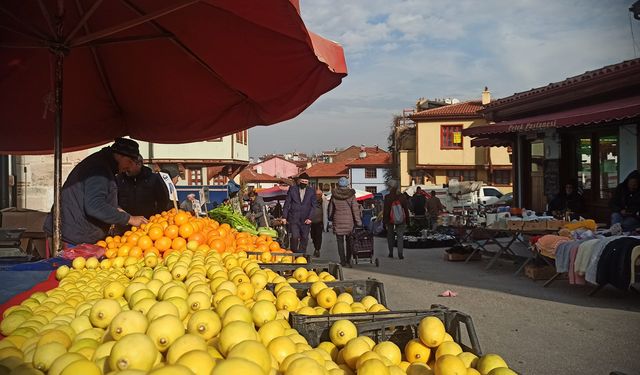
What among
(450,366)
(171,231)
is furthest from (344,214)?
(450,366)

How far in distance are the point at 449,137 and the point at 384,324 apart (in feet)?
111

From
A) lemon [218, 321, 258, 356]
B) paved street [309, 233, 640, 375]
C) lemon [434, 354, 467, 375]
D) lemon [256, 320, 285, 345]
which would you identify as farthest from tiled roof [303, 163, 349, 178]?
lemon [218, 321, 258, 356]

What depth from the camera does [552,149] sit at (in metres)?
12.6

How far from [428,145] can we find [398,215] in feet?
82.0

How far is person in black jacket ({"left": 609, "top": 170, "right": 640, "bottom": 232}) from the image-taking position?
8.38m

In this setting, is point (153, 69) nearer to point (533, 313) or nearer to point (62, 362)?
point (62, 362)

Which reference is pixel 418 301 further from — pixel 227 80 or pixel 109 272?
pixel 109 272

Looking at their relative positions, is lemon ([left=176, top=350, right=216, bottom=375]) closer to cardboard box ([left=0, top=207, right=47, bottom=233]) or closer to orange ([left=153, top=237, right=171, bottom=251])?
orange ([left=153, top=237, right=171, bottom=251])

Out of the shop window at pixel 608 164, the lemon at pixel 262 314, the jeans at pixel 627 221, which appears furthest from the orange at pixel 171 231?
the shop window at pixel 608 164

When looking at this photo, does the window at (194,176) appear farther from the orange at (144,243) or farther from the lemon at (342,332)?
the lemon at (342,332)

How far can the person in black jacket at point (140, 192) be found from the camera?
6.12 m

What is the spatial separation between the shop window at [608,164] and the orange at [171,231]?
34.7ft

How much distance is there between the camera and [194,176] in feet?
92.4

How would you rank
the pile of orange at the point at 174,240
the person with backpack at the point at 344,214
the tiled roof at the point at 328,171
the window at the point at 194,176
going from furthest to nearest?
the tiled roof at the point at 328,171 < the window at the point at 194,176 < the person with backpack at the point at 344,214 < the pile of orange at the point at 174,240
